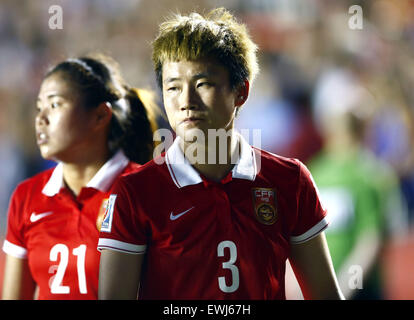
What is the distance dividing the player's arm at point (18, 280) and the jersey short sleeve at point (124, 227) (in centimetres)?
54

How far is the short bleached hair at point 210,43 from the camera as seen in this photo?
140 centimetres

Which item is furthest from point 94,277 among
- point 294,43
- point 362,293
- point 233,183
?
point 294,43

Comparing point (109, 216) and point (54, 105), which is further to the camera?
point (54, 105)

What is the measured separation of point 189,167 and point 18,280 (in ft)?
2.30

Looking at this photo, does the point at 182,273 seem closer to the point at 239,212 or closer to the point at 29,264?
the point at 239,212

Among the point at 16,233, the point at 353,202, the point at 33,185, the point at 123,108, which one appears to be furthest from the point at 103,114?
the point at 353,202

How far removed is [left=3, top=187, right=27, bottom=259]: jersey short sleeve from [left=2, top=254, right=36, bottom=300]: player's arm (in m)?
0.02

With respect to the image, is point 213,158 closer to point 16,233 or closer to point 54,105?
point 54,105

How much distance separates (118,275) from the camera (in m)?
1.34

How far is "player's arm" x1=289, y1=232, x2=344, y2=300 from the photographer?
1.48 meters

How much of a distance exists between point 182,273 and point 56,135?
605 mm

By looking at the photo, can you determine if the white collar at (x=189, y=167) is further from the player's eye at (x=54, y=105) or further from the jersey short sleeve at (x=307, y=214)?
the player's eye at (x=54, y=105)

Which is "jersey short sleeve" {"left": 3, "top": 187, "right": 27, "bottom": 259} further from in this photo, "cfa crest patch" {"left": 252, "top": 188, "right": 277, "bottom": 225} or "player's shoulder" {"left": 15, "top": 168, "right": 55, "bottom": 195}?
"cfa crest patch" {"left": 252, "top": 188, "right": 277, "bottom": 225}
